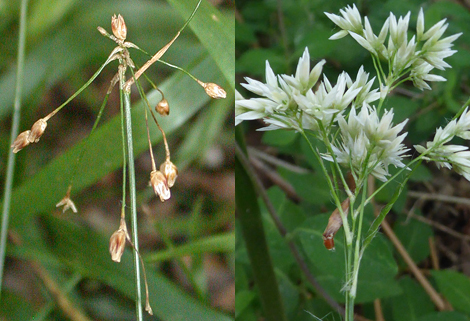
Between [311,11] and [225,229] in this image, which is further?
[311,11]

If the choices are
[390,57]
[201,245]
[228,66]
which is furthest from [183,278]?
[390,57]

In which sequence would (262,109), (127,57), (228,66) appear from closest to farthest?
(262,109) < (127,57) < (228,66)

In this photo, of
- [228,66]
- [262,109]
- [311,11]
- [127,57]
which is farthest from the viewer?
[311,11]

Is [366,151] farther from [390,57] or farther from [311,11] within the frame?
[311,11]

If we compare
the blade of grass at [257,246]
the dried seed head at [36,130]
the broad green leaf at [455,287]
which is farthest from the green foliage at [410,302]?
the dried seed head at [36,130]

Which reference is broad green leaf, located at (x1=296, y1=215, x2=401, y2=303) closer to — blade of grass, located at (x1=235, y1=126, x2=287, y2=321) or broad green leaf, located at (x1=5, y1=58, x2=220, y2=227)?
blade of grass, located at (x1=235, y1=126, x2=287, y2=321)

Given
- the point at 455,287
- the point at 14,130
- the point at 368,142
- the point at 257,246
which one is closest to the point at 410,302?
the point at 455,287

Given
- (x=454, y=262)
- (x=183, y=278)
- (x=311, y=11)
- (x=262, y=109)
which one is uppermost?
(x=262, y=109)
